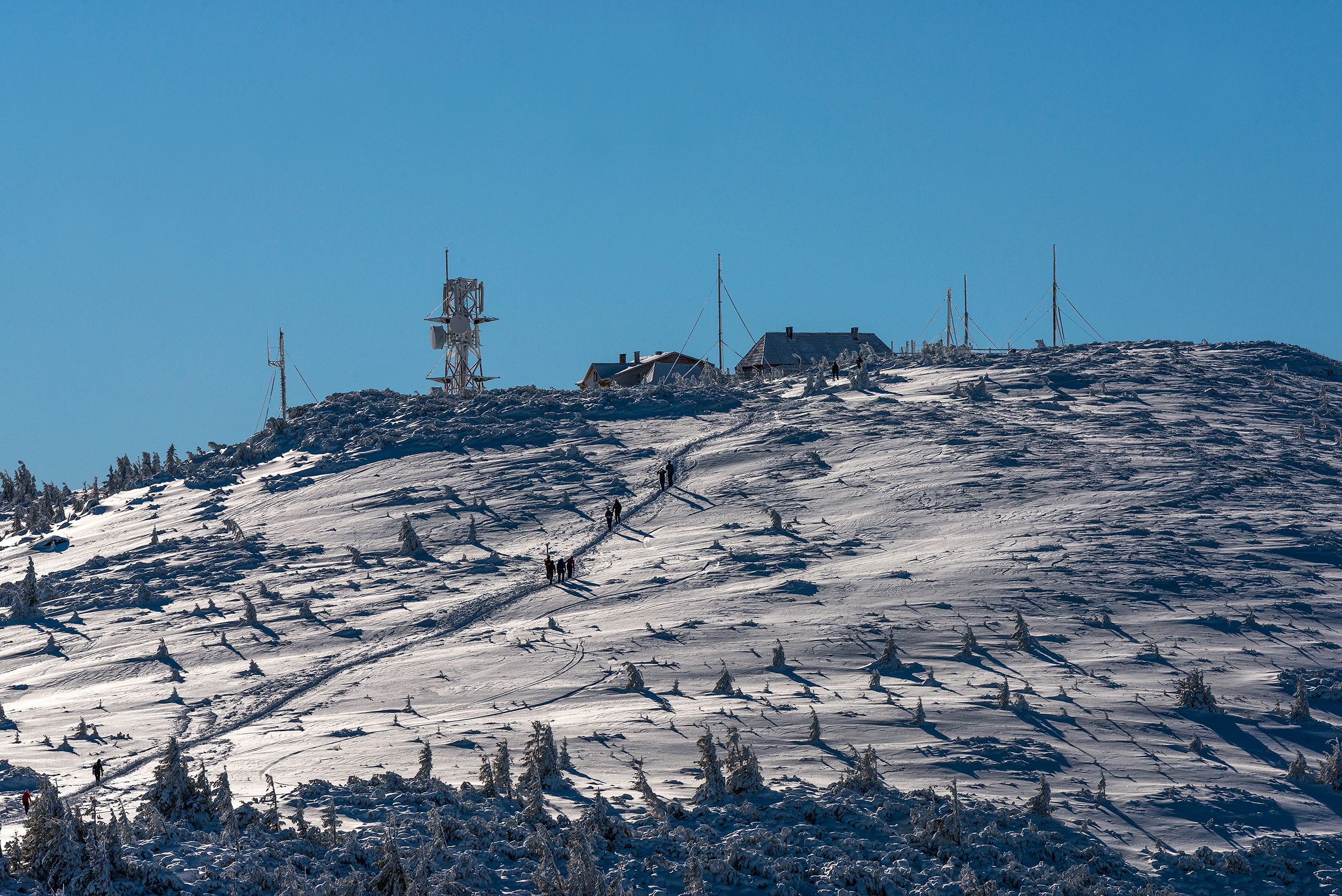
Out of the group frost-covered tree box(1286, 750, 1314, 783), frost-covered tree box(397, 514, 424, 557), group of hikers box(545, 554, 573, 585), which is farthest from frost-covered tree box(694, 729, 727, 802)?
frost-covered tree box(397, 514, 424, 557)

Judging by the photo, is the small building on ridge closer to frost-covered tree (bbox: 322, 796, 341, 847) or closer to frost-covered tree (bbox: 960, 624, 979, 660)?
frost-covered tree (bbox: 960, 624, 979, 660)

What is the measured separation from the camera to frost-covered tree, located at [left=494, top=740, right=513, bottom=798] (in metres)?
19.3

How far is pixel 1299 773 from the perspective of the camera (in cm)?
1948

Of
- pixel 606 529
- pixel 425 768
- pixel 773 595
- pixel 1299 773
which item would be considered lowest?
pixel 1299 773

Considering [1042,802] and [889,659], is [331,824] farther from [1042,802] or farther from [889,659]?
[889,659]

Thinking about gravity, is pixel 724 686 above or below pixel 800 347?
below

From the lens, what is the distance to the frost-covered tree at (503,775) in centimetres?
1931

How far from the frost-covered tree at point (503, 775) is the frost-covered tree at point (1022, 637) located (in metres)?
10.6

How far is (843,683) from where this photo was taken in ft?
78.8

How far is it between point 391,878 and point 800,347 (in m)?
66.3

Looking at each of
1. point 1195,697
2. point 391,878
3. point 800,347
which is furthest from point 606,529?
point 800,347

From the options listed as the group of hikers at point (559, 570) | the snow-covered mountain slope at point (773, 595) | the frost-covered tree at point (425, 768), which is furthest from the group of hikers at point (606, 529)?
the frost-covered tree at point (425, 768)

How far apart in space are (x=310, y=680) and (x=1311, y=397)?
114ft

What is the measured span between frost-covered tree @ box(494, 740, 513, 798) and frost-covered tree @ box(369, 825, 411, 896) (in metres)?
2.94
